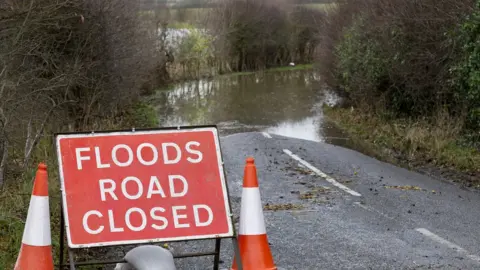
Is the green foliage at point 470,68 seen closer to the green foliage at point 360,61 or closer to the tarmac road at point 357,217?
the tarmac road at point 357,217

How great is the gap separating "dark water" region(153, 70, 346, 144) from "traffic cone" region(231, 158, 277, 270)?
593 inches

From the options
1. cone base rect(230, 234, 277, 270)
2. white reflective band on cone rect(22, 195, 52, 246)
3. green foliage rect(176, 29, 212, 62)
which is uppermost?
white reflective band on cone rect(22, 195, 52, 246)

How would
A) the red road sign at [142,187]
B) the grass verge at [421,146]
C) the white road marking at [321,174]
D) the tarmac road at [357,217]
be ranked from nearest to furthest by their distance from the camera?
the red road sign at [142,187], the tarmac road at [357,217], the white road marking at [321,174], the grass verge at [421,146]

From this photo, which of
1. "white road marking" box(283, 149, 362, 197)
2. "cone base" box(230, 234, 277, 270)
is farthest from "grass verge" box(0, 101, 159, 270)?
"white road marking" box(283, 149, 362, 197)

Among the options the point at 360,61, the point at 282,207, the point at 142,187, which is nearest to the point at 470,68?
the point at 282,207

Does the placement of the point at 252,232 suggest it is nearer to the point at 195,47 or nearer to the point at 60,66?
the point at 60,66

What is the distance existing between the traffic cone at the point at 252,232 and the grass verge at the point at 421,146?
7885mm

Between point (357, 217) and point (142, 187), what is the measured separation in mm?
4728

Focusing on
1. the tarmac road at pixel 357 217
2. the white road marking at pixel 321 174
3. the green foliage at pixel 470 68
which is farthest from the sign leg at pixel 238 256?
the green foliage at pixel 470 68

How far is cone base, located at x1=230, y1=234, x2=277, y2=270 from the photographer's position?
5.87 meters

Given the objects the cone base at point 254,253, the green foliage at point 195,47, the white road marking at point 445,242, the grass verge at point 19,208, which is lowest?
the green foliage at point 195,47

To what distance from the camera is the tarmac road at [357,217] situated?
25.1 feet

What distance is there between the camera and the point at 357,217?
989 cm

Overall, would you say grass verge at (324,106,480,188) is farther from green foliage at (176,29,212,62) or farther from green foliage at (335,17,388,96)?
green foliage at (176,29,212,62)
